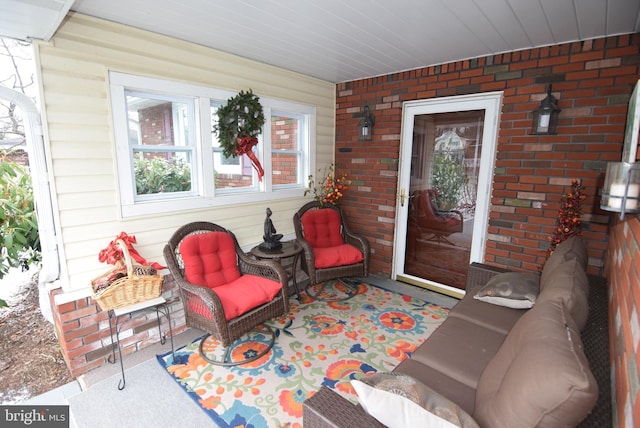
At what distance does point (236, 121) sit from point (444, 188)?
237 cm

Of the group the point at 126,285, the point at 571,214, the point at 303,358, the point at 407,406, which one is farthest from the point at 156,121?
the point at 571,214

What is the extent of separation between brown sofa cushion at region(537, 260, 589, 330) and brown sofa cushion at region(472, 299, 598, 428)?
0.08 meters

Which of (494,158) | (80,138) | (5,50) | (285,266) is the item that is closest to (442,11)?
(494,158)

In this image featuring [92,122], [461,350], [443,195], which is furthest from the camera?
[443,195]

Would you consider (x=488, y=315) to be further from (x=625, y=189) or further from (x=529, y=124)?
(x=529, y=124)

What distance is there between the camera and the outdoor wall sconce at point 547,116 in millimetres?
2742

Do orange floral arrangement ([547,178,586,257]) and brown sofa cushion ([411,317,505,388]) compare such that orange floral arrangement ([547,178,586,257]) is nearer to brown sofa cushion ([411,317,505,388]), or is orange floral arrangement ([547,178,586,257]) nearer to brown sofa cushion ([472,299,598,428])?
brown sofa cushion ([411,317,505,388])

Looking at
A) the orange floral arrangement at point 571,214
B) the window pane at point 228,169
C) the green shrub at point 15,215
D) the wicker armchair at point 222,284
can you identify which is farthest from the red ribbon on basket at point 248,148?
the orange floral arrangement at point 571,214

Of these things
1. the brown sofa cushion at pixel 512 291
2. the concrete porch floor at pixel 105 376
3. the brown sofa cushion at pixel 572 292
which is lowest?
the concrete porch floor at pixel 105 376

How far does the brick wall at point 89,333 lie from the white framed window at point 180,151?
75cm

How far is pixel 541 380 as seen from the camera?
2.94 feet

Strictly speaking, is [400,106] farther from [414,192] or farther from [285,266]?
[285,266]

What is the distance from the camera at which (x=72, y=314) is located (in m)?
2.32

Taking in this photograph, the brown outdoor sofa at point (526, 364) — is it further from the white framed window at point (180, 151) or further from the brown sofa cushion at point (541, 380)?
the white framed window at point (180, 151)
